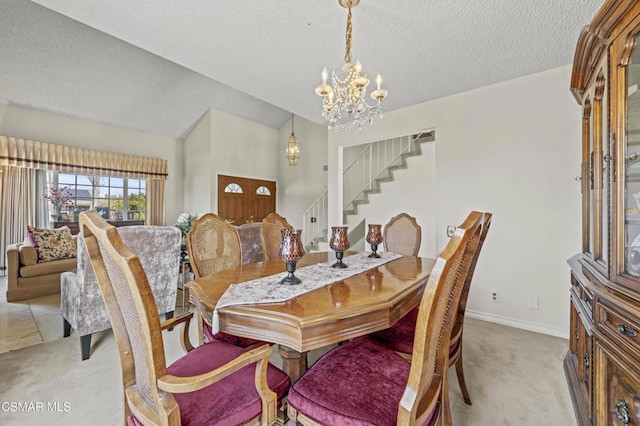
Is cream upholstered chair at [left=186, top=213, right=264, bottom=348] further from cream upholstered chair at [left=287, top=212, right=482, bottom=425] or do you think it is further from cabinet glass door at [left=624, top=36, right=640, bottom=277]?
cabinet glass door at [left=624, top=36, right=640, bottom=277]

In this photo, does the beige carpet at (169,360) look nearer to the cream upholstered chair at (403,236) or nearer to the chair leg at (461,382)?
the chair leg at (461,382)

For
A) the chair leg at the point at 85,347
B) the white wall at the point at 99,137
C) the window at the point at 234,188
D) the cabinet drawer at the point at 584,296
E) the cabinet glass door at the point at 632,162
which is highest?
the white wall at the point at 99,137

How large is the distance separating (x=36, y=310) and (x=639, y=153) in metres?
5.13

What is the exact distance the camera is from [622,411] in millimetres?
1045

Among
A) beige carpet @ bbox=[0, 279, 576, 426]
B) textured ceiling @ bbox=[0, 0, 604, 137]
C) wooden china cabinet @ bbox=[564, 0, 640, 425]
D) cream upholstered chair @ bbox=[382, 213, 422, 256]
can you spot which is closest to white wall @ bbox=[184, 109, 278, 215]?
textured ceiling @ bbox=[0, 0, 604, 137]

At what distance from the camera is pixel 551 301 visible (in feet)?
8.95

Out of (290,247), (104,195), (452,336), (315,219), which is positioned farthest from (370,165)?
(104,195)

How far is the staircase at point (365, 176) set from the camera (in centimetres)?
451

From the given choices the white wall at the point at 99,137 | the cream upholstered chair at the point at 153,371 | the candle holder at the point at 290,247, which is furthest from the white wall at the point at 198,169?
the cream upholstered chair at the point at 153,371

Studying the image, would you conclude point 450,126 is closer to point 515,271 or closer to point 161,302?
point 515,271

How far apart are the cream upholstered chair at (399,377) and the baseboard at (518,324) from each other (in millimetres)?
2262

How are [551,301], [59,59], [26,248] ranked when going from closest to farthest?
1. [551,301]
2. [26,248]
3. [59,59]

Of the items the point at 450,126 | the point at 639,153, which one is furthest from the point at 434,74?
the point at 639,153

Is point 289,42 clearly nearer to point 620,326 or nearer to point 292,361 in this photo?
point 292,361
